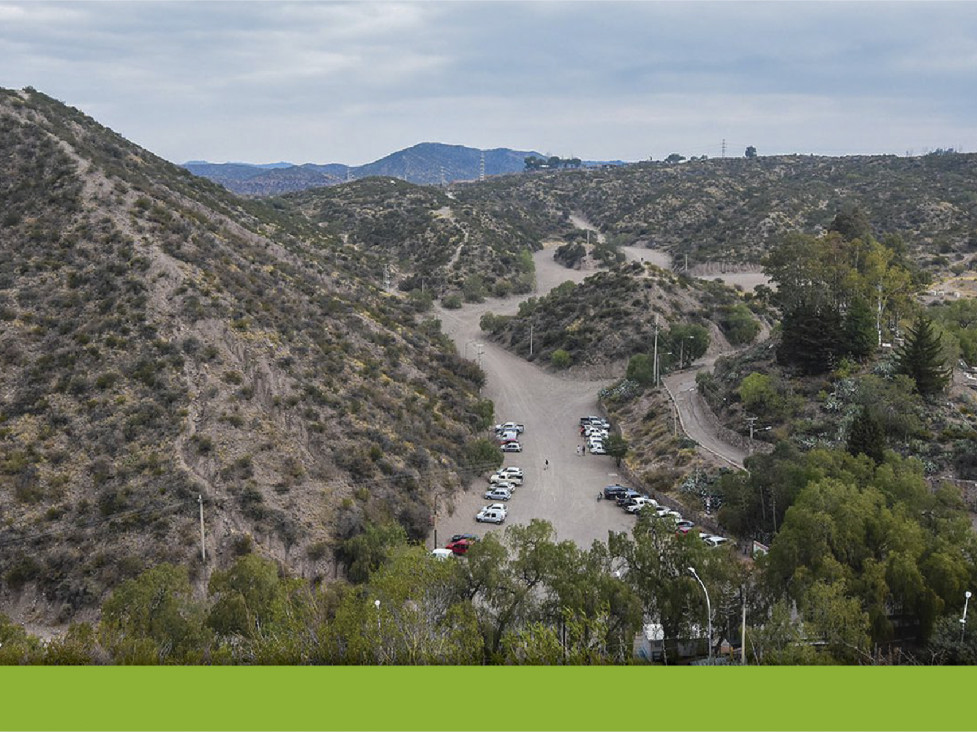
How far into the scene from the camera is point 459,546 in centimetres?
3334

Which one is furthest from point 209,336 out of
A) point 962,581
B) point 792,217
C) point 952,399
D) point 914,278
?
point 792,217

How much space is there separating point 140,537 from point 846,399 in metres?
38.1

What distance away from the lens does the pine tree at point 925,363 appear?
39094mm

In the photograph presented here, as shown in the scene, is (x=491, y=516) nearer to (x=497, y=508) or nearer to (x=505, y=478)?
(x=497, y=508)

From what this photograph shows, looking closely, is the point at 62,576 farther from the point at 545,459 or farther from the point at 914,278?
the point at 914,278

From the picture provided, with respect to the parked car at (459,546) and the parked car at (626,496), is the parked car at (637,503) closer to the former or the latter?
the parked car at (626,496)

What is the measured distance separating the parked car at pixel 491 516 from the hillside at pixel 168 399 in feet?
10.2

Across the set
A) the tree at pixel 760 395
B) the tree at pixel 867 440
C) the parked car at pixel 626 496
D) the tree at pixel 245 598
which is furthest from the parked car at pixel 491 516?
the tree at pixel 760 395

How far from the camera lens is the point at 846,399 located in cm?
4125

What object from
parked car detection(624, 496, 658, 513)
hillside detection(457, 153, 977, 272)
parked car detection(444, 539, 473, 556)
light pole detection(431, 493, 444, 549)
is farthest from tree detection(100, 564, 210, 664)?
hillside detection(457, 153, 977, 272)

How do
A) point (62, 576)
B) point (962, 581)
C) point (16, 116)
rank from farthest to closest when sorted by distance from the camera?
point (16, 116)
point (62, 576)
point (962, 581)

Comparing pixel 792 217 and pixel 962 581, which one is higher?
pixel 792 217

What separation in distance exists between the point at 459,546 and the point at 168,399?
1620 centimetres

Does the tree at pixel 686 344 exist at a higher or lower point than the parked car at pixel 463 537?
higher
